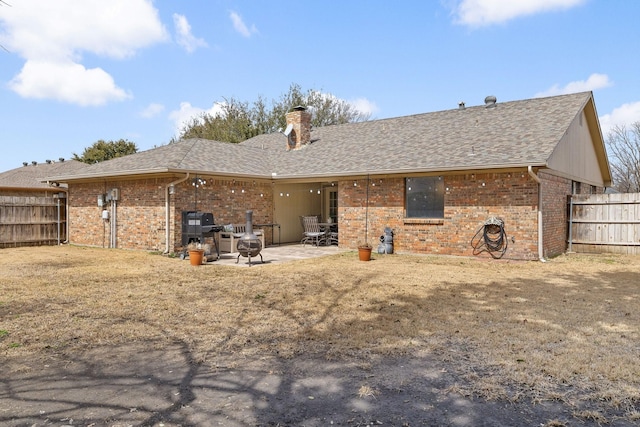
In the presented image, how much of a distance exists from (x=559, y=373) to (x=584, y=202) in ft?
37.0

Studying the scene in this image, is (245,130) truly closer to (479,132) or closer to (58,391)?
(479,132)

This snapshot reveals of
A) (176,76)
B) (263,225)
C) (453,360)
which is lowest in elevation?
(453,360)

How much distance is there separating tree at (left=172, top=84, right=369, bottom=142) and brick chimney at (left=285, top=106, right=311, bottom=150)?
1548 cm

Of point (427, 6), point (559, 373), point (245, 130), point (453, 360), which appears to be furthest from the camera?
point (245, 130)

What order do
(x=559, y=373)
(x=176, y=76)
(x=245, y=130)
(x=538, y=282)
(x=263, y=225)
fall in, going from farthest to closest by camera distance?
(x=245, y=130) → (x=176, y=76) → (x=263, y=225) → (x=538, y=282) → (x=559, y=373)

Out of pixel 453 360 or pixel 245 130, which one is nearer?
pixel 453 360

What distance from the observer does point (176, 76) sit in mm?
18531

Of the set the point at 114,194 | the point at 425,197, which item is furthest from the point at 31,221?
the point at 425,197

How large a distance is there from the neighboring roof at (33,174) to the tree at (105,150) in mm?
6229

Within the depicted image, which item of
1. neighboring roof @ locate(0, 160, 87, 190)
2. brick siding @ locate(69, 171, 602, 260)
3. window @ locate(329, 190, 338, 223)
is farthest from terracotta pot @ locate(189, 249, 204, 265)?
neighboring roof @ locate(0, 160, 87, 190)

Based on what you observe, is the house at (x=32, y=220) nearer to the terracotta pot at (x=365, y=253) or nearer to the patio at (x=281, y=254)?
the patio at (x=281, y=254)

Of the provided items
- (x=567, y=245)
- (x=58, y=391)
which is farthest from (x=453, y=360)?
(x=567, y=245)

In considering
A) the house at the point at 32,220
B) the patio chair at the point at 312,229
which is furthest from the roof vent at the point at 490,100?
the house at the point at 32,220

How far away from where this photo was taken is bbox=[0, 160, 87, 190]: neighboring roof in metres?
19.7
